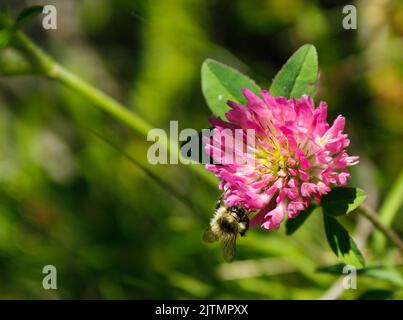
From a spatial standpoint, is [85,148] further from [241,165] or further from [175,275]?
[241,165]

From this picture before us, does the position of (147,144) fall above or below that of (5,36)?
above

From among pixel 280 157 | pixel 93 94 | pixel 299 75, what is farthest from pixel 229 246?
pixel 93 94

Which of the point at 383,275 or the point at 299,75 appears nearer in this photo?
the point at 299,75

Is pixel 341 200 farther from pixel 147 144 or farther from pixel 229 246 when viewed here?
pixel 147 144

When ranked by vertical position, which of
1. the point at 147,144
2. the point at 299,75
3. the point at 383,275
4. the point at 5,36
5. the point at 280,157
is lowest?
the point at 383,275

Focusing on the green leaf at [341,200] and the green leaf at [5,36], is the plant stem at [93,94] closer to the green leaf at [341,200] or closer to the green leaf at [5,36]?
the green leaf at [5,36]

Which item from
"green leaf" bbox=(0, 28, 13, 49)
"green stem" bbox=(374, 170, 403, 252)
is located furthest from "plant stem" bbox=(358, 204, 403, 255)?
"green leaf" bbox=(0, 28, 13, 49)
